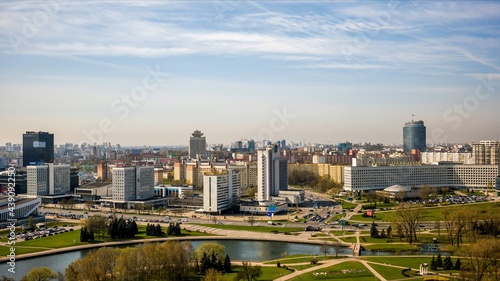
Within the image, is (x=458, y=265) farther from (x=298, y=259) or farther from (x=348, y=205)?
(x=348, y=205)

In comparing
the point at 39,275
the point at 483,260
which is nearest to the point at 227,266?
the point at 39,275

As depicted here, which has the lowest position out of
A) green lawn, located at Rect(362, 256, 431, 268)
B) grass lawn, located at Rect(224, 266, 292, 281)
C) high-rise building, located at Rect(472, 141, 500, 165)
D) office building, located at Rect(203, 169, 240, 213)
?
grass lawn, located at Rect(224, 266, 292, 281)

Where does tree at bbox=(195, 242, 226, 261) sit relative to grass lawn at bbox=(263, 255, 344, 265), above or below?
above

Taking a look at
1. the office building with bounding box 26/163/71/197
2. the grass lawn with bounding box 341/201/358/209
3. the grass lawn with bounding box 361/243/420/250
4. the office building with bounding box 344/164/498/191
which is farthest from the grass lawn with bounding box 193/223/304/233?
the office building with bounding box 26/163/71/197

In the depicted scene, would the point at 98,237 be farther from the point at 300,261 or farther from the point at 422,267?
the point at 422,267

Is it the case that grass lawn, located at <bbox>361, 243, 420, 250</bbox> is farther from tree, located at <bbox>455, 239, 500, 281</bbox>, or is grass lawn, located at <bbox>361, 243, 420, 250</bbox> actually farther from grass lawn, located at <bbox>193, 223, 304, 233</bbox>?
grass lawn, located at <bbox>193, 223, 304, 233</bbox>

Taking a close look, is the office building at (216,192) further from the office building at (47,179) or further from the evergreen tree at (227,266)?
the evergreen tree at (227,266)
